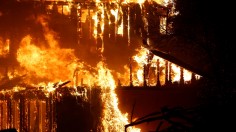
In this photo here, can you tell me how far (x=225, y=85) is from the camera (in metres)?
10.9

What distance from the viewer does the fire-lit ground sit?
12.9 metres

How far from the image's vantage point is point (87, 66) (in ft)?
46.0

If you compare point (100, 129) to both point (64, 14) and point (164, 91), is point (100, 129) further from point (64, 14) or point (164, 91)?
point (64, 14)

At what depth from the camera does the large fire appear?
44.0 feet

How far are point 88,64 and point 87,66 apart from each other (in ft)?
0.26

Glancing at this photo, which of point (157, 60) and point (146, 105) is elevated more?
point (157, 60)

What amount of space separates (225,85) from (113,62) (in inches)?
179

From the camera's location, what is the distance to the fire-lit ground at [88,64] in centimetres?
1294

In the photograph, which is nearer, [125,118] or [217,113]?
[217,113]

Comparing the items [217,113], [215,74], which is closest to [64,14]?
[215,74]

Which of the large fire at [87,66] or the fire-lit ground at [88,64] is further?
the large fire at [87,66]

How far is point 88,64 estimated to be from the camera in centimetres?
1401

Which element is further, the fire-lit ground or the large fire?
the large fire

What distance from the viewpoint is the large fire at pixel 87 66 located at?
13.4 meters
